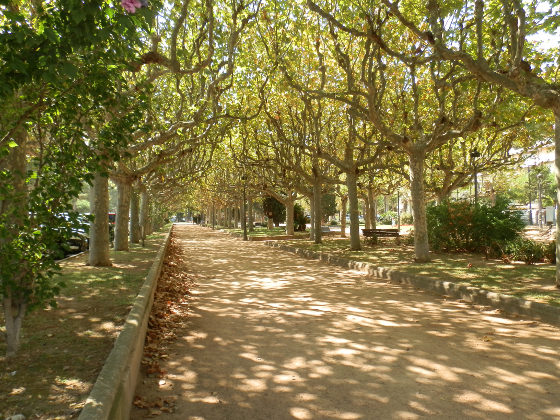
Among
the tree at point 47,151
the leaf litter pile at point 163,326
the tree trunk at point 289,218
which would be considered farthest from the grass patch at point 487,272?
the tree trunk at point 289,218

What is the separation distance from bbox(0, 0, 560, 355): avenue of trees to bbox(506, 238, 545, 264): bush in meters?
2.30

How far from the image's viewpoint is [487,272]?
9445 mm

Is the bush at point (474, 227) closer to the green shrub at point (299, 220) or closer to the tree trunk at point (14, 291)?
the tree trunk at point (14, 291)

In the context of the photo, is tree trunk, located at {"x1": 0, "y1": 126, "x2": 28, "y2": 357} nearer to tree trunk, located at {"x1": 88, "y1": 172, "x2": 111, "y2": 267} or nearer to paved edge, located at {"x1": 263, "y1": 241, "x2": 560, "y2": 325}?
paved edge, located at {"x1": 263, "y1": 241, "x2": 560, "y2": 325}

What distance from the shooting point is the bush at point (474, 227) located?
1295cm

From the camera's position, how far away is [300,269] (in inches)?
480

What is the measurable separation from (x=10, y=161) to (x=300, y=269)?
27.9ft

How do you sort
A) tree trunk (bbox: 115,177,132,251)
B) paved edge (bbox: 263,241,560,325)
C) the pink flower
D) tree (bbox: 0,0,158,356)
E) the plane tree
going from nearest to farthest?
the pink flower → tree (bbox: 0,0,158,356) → paved edge (bbox: 263,241,560,325) → the plane tree → tree trunk (bbox: 115,177,132,251)

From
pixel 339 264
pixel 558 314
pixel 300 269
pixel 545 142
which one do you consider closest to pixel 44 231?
pixel 558 314

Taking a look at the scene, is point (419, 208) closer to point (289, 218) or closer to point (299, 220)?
point (289, 218)

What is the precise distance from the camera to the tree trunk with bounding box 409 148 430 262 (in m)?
11.8

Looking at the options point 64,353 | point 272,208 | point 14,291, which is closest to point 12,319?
point 14,291

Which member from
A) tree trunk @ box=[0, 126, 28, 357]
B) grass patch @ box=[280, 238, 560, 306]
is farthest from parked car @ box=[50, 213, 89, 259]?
grass patch @ box=[280, 238, 560, 306]

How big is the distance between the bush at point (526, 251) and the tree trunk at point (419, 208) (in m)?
2.28
